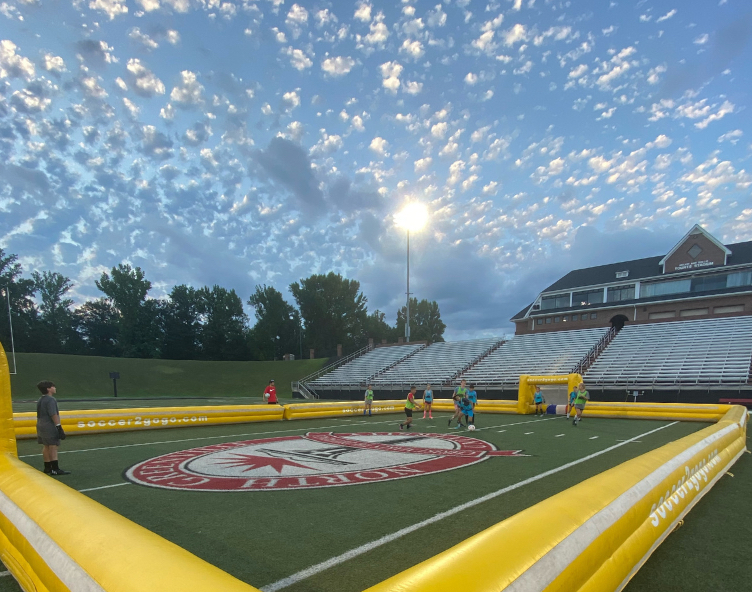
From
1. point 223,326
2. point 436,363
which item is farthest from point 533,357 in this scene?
point 223,326

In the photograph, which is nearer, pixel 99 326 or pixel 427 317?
pixel 99 326

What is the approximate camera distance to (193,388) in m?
42.3

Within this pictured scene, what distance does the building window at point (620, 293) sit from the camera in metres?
39.2

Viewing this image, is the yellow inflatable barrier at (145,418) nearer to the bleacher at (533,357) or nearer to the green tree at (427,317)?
the bleacher at (533,357)

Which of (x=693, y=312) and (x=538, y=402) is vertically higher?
(x=693, y=312)

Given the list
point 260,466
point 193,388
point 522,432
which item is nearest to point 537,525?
point 260,466

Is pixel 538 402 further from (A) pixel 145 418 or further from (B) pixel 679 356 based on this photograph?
(A) pixel 145 418

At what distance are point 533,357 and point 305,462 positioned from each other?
28227 mm

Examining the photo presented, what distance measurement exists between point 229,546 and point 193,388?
41465 mm

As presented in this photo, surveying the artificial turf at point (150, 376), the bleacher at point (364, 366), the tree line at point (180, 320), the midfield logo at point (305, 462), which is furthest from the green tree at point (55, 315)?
the midfield logo at point (305, 462)

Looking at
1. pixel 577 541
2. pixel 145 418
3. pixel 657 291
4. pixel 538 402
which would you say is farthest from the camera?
pixel 657 291

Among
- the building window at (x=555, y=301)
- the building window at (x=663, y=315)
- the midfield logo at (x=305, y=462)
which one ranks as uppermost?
the building window at (x=555, y=301)

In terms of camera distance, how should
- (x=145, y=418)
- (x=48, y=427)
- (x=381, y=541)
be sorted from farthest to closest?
(x=145, y=418), (x=48, y=427), (x=381, y=541)

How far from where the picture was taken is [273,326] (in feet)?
234
